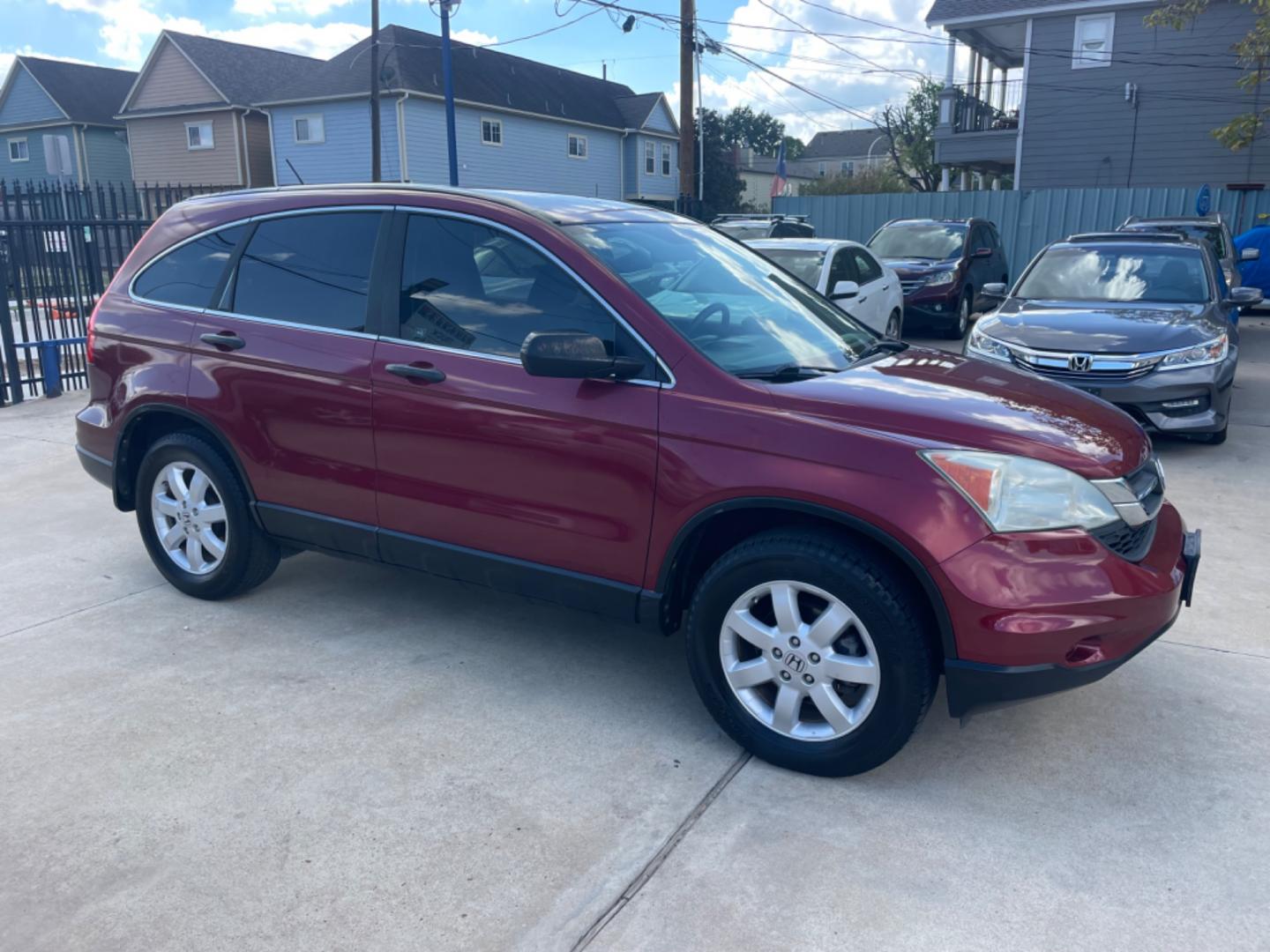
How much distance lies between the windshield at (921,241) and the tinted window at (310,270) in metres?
11.7

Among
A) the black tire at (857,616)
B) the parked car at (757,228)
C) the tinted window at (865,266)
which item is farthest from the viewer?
the parked car at (757,228)

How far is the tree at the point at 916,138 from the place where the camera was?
149ft

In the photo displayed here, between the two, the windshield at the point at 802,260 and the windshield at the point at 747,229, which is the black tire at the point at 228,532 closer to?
the windshield at the point at 802,260

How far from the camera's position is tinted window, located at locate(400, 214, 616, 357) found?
145 inches

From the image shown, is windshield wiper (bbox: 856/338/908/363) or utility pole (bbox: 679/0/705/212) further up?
utility pole (bbox: 679/0/705/212)

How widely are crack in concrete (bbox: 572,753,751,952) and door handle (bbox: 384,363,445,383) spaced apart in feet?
5.72

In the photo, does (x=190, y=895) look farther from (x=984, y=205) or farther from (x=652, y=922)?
(x=984, y=205)

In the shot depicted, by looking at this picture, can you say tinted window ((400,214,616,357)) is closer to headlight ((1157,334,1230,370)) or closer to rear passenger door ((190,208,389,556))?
rear passenger door ((190,208,389,556))

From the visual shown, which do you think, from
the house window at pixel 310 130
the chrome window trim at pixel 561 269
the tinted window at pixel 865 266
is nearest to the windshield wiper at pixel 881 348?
the chrome window trim at pixel 561 269

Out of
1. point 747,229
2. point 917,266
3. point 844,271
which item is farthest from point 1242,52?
point 844,271

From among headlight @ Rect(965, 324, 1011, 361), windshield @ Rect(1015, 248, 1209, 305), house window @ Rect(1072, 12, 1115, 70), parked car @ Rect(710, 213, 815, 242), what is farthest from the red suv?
house window @ Rect(1072, 12, 1115, 70)

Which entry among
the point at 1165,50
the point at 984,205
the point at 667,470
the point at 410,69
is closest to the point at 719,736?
the point at 667,470

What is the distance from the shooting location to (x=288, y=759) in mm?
3424

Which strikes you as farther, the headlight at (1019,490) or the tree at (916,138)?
the tree at (916,138)
